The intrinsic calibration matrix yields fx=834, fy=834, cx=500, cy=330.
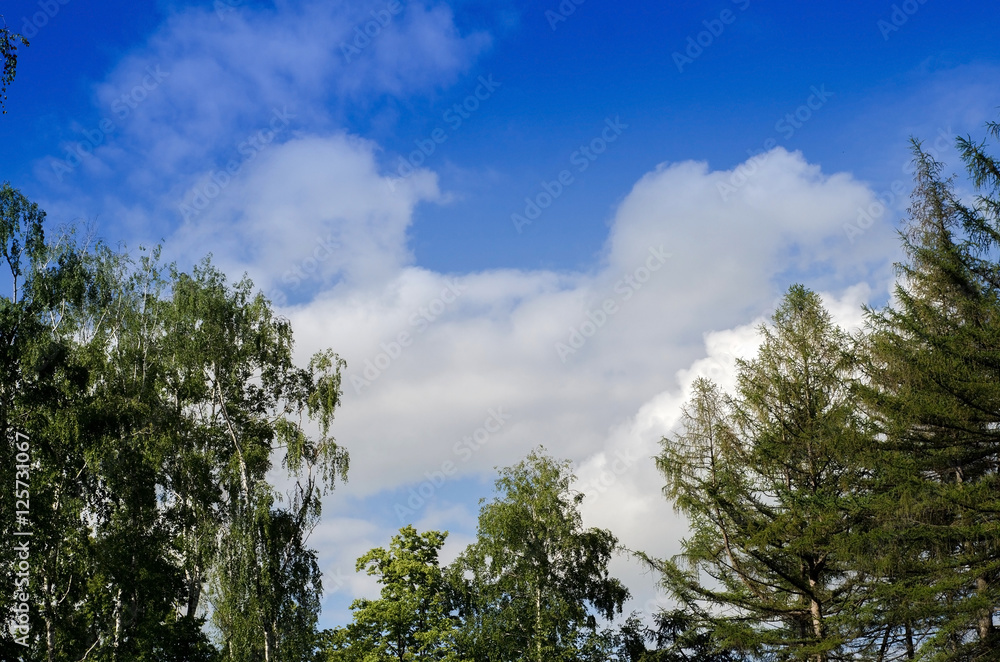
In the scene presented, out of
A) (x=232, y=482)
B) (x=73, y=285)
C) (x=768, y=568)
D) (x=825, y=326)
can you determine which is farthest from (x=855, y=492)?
(x=73, y=285)

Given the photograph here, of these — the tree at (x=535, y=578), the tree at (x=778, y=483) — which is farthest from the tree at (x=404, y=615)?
the tree at (x=778, y=483)

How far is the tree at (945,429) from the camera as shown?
16.8 m

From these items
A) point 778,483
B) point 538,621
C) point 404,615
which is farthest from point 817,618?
point 404,615

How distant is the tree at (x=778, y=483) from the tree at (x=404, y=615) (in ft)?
38.7

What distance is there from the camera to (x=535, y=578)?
28.1 meters

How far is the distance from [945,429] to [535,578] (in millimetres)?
14333

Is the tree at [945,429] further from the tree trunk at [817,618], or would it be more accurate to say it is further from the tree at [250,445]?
the tree at [250,445]

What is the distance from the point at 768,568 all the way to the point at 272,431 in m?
16.6

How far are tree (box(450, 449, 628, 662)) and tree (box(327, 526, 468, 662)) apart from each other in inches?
33.5

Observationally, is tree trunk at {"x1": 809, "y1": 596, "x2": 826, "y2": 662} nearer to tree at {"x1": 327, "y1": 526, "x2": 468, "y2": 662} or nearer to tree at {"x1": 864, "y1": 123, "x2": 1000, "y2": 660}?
tree at {"x1": 864, "y1": 123, "x2": 1000, "y2": 660}

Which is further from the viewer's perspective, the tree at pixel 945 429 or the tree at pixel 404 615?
the tree at pixel 404 615

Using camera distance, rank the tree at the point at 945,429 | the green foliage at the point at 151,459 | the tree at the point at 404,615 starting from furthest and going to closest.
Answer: the tree at the point at 404,615 → the green foliage at the point at 151,459 → the tree at the point at 945,429

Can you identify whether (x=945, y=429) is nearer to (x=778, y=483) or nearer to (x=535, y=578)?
(x=778, y=483)

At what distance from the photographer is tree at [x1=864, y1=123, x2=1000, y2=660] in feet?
55.0
